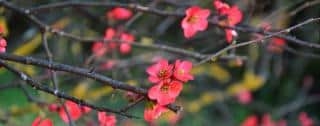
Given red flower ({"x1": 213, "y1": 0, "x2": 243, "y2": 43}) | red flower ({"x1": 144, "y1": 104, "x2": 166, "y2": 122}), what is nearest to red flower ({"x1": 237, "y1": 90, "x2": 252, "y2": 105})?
red flower ({"x1": 213, "y1": 0, "x2": 243, "y2": 43})

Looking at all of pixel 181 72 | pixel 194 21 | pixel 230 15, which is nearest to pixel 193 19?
pixel 194 21

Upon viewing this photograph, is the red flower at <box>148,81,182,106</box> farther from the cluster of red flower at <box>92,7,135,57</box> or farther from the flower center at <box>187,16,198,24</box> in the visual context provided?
the cluster of red flower at <box>92,7,135,57</box>

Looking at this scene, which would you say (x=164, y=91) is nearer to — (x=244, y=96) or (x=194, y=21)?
(x=194, y=21)

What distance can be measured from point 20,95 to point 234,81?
1.69 metres

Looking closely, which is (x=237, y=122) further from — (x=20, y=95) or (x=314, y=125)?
(x=20, y=95)

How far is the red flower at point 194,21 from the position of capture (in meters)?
1.71

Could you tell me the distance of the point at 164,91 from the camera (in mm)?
1270

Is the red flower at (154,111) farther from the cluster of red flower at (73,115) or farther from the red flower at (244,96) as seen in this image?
the red flower at (244,96)

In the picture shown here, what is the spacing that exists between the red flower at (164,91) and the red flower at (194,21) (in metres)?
0.40

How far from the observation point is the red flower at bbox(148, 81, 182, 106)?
1.27 m

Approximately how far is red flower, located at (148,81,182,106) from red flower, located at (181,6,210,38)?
1.31 feet

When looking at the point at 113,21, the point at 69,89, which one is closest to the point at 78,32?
the point at 113,21

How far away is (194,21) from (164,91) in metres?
0.50

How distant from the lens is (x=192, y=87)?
425 cm
